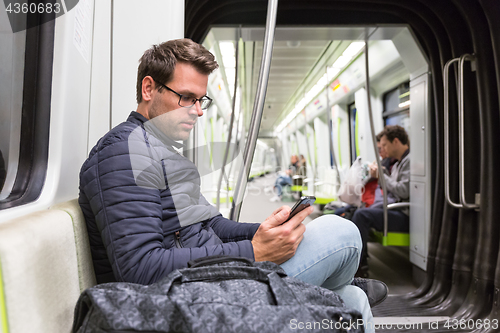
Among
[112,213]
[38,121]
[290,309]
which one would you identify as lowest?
[290,309]

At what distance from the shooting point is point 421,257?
2.50 meters

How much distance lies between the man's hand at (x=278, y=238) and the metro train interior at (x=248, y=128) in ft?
1.26

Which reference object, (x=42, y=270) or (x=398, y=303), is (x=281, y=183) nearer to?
(x=398, y=303)

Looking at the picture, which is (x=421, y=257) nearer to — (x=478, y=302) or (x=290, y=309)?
(x=478, y=302)

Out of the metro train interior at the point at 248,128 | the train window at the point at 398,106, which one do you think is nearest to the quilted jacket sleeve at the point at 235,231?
the metro train interior at the point at 248,128

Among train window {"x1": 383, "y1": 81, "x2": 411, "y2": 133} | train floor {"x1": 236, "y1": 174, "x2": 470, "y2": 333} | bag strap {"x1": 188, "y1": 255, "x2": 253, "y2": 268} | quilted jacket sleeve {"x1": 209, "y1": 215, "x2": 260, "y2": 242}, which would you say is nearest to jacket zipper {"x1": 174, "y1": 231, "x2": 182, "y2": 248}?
bag strap {"x1": 188, "y1": 255, "x2": 253, "y2": 268}

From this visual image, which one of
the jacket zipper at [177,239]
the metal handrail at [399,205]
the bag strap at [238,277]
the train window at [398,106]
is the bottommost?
the metal handrail at [399,205]

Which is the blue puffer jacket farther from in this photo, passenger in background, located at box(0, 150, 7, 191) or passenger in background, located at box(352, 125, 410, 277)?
passenger in background, located at box(352, 125, 410, 277)

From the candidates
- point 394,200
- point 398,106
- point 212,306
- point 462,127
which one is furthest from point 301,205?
point 398,106

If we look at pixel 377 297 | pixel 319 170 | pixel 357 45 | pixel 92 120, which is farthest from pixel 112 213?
pixel 319 170

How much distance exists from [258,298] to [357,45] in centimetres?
398

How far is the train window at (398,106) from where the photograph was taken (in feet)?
13.0

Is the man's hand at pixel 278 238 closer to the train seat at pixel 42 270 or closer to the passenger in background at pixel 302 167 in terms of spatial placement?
the train seat at pixel 42 270

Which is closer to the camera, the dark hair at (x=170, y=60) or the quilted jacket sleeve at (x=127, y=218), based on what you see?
the quilted jacket sleeve at (x=127, y=218)
